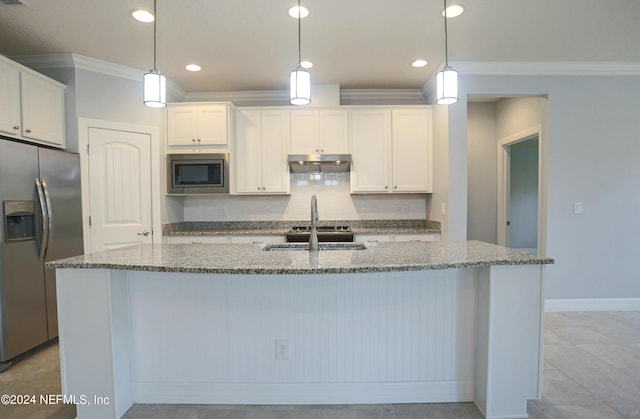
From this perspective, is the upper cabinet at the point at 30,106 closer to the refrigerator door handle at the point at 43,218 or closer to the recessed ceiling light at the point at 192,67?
the refrigerator door handle at the point at 43,218

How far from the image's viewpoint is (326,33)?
2.62 metres

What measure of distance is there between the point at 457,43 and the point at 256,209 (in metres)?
2.88

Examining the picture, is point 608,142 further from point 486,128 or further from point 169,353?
point 169,353

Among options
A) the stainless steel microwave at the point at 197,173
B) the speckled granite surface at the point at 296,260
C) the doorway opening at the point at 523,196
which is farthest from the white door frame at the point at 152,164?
the doorway opening at the point at 523,196

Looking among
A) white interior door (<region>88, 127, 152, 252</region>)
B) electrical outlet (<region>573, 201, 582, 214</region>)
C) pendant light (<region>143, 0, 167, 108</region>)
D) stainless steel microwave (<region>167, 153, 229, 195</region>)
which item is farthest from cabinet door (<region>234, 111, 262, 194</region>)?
electrical outlet (<region>573, 201, 582, 214</region>)

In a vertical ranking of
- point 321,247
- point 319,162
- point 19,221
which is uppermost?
point 319,162

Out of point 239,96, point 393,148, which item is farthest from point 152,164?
point 393,148

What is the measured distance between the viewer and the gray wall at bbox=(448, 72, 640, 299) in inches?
130

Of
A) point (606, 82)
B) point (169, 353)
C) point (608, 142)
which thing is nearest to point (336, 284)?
point (169, 353)

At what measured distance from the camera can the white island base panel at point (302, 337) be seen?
6.01 ft

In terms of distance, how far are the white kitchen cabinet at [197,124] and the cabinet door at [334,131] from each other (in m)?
1.11

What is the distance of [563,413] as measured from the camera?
70.2 inches

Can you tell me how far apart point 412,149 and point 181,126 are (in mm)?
2708

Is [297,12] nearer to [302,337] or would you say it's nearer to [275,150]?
[275,150]
